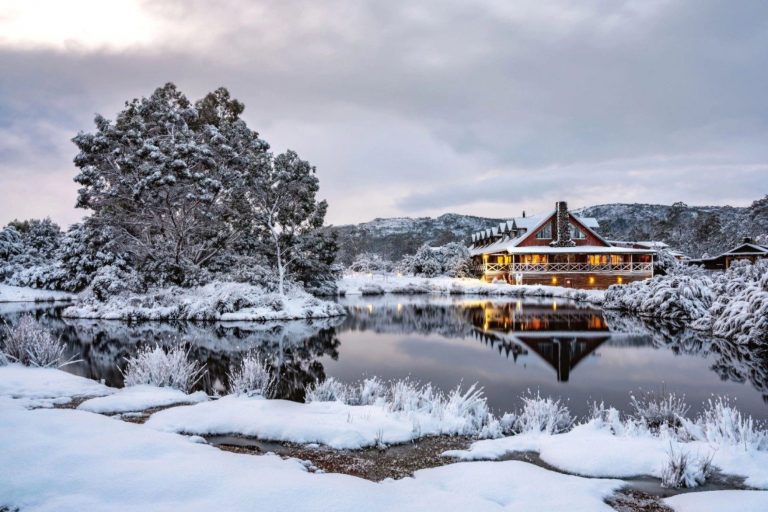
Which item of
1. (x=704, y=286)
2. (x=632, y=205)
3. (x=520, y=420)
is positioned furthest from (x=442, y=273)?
(x=632, y=205)

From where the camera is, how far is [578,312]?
29578 mm

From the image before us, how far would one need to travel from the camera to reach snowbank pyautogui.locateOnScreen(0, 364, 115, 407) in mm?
8953

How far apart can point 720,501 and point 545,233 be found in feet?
163

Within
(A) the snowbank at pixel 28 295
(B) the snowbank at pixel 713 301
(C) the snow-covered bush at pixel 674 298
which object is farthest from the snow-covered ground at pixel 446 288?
(A) the snowbank at pixel 28 295

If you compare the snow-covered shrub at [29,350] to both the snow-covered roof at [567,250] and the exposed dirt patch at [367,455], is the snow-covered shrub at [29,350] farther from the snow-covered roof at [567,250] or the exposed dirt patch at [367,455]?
the snow-covered roof at [567,250]

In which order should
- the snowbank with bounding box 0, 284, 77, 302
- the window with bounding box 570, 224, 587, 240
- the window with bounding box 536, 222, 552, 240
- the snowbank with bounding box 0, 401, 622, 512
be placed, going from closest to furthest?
the snowbank with bounding box 0, 401, 622, 512 < the snowbank with bounding box 0, 284, 77, 302 < the window with bounding box 536, 222, 552, 240 < the window with bounding box 570, 224, 587, 240

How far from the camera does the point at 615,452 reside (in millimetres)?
6402

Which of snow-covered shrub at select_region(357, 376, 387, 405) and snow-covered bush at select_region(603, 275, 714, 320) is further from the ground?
snow-covered bush at select_region(603, 275, 714, 320)

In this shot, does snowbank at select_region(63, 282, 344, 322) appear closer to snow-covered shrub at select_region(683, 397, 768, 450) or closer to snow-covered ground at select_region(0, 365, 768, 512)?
snow-covered ground at select_region(0, 365, 768, 512)

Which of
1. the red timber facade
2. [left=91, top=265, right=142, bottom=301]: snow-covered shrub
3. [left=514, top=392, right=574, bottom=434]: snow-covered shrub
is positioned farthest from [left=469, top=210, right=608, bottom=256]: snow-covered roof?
[left=514, top=392, right=574, bottom=434]: snow-covered shrub

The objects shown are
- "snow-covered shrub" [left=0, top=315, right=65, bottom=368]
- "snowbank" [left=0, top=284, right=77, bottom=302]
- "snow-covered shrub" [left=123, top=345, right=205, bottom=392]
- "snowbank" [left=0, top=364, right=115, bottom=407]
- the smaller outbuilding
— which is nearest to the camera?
"snowbank" [left=0, top=364, right=115, bottom=407]

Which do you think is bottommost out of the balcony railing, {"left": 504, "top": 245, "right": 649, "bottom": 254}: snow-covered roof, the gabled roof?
the balcony railing

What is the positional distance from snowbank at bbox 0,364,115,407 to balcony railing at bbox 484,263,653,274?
1729 inches

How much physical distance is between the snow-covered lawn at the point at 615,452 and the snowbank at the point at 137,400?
565cm
